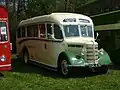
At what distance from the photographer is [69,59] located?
1490cm

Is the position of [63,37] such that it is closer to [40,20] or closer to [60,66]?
[60,66]

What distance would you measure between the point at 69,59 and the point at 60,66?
1.10 metres

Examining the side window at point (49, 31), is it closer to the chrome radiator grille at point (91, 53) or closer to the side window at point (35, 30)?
the side window at point (35, 30)

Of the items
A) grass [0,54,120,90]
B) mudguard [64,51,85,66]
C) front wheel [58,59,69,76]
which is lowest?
grass [0,54,120,90]

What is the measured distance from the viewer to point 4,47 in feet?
46.5

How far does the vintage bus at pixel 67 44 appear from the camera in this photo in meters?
15.3

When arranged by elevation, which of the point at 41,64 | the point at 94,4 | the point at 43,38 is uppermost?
the point at 94,4

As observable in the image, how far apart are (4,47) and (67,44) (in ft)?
9.56

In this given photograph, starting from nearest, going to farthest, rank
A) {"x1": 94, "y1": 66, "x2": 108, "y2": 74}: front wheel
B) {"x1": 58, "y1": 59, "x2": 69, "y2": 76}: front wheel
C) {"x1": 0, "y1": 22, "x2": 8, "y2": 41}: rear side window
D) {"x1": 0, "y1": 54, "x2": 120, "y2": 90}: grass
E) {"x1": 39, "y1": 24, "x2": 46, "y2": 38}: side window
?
{"x1": 0, "y1": 54, "x2": 120, "y2": 90}: grass, {"x1": 0, "y1": 22, "x2": 8, "y2": 41}: rear side window, {"x1": 58, "y1": 59, "x2": 69, "y2": 76}: front wheel, {"x1": 94, "y1": 66, "x2": 108, "y2": 74}: front wheel, {"x1": 39, "y1": 24, "x2": 46, "y2": 38}: side window

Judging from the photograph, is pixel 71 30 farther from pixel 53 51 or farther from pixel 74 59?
pixel 74 59

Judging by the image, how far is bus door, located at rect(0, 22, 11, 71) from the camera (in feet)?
46.2

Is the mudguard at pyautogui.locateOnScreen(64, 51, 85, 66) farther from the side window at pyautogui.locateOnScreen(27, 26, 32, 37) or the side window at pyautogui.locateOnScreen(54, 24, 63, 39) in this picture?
the side window at pyautogui.locateOnScreen(27, 26, 32, 37)

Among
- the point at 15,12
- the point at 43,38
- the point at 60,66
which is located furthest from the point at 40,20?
the point at 15,12

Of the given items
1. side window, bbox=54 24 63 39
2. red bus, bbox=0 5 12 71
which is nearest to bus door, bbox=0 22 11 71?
red bus, bbox=0 5 12 71
